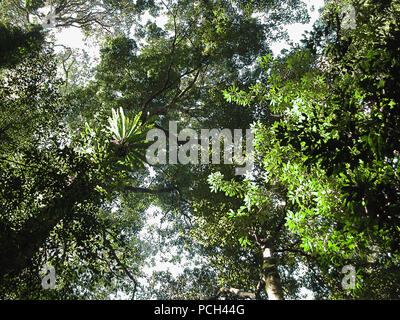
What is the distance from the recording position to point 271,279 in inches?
241

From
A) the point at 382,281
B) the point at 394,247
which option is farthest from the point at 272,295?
the point at 394,247

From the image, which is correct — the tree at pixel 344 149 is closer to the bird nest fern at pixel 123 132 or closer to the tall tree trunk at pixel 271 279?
the tall tree trunk at pixel 271 279

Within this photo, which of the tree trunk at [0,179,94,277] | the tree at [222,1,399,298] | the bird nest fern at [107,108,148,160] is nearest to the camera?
the tree at [222,1,399,298]

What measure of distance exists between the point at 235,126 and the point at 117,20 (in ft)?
48.2

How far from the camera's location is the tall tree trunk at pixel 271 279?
5.79m

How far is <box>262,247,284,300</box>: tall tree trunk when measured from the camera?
5.79 meters

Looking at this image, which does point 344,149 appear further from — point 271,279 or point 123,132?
point 123,132

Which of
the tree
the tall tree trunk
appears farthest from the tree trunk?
the tall tree trunk

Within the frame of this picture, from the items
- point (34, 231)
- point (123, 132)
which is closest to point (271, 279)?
point (34, 231)

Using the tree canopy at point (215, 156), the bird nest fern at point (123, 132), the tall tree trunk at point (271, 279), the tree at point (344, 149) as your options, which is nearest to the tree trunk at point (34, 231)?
the tree canopy at point (215, 156)

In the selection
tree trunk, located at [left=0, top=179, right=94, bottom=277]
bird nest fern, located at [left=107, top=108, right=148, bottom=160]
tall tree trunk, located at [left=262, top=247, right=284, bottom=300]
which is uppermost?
bird nest fern, located at [left=107, top=108, right=148, bottom=160]

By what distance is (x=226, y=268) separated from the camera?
8.36 meters

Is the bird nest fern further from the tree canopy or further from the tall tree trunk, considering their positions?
the tall tree trunk

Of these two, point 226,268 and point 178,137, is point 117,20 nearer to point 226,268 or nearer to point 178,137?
point 178,137
